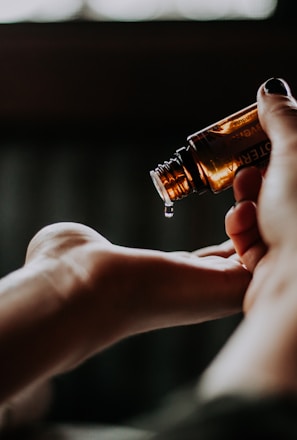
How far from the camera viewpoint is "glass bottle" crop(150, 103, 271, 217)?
2.74ft

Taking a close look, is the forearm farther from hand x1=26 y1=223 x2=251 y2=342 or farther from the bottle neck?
the bottle neck

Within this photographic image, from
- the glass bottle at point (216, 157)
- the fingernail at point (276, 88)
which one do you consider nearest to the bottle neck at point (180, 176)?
the glass bottle at point (216, 157)

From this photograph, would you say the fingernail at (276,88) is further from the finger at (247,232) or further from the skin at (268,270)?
the finger at (247,232)

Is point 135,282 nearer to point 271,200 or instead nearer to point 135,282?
point 135,282

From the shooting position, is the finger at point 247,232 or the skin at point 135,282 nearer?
the skin at point 135,282

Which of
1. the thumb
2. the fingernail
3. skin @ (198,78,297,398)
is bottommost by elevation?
skin @ (198,78,297,398)

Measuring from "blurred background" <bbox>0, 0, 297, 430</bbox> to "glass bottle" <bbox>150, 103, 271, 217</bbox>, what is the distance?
2.86 feet

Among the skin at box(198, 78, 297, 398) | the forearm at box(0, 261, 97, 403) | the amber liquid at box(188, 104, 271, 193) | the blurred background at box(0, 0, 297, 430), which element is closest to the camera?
the skin at box(198, 78, 297, 398)

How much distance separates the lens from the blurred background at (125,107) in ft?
5.67

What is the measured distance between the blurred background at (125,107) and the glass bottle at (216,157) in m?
0.87

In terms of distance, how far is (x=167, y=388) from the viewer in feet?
5.38

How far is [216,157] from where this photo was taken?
0.83 meters

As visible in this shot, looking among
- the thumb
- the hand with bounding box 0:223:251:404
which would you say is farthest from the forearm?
the thumb

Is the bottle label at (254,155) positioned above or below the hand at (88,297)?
above
